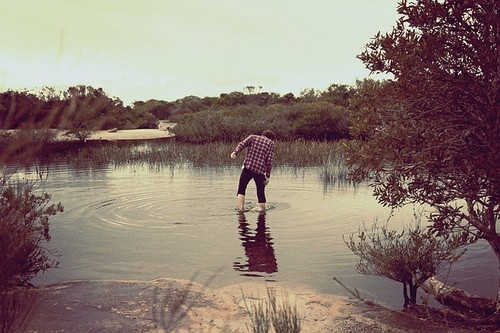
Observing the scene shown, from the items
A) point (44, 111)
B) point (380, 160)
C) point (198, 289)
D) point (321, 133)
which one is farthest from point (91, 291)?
point (44, 111)

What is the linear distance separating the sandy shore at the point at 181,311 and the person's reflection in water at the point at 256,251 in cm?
86

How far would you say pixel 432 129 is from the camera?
6.70 metres

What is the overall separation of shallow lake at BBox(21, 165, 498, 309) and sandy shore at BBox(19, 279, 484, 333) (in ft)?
1.96

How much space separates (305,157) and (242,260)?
634 inches

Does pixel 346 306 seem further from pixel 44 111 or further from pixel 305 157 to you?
pixel 44 111

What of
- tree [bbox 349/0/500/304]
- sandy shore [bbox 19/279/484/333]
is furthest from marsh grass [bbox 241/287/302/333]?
tree [bbox 349/0/500/304]

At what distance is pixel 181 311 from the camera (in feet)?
22.5

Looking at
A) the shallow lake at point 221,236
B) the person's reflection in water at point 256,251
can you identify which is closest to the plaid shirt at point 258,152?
the shallow lake at point 221,236

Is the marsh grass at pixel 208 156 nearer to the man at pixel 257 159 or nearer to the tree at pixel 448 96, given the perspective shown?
the man at pixel 257 159

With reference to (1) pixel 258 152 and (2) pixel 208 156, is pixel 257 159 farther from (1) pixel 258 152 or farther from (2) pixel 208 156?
(2) pixel 208 156

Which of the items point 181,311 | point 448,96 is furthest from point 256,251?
point 448,96

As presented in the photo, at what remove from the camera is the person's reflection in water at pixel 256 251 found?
8898mm

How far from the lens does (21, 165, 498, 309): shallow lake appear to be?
342 inches

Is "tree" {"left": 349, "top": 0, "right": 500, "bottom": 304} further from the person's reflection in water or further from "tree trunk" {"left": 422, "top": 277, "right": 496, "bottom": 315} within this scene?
the person's reflection in water
